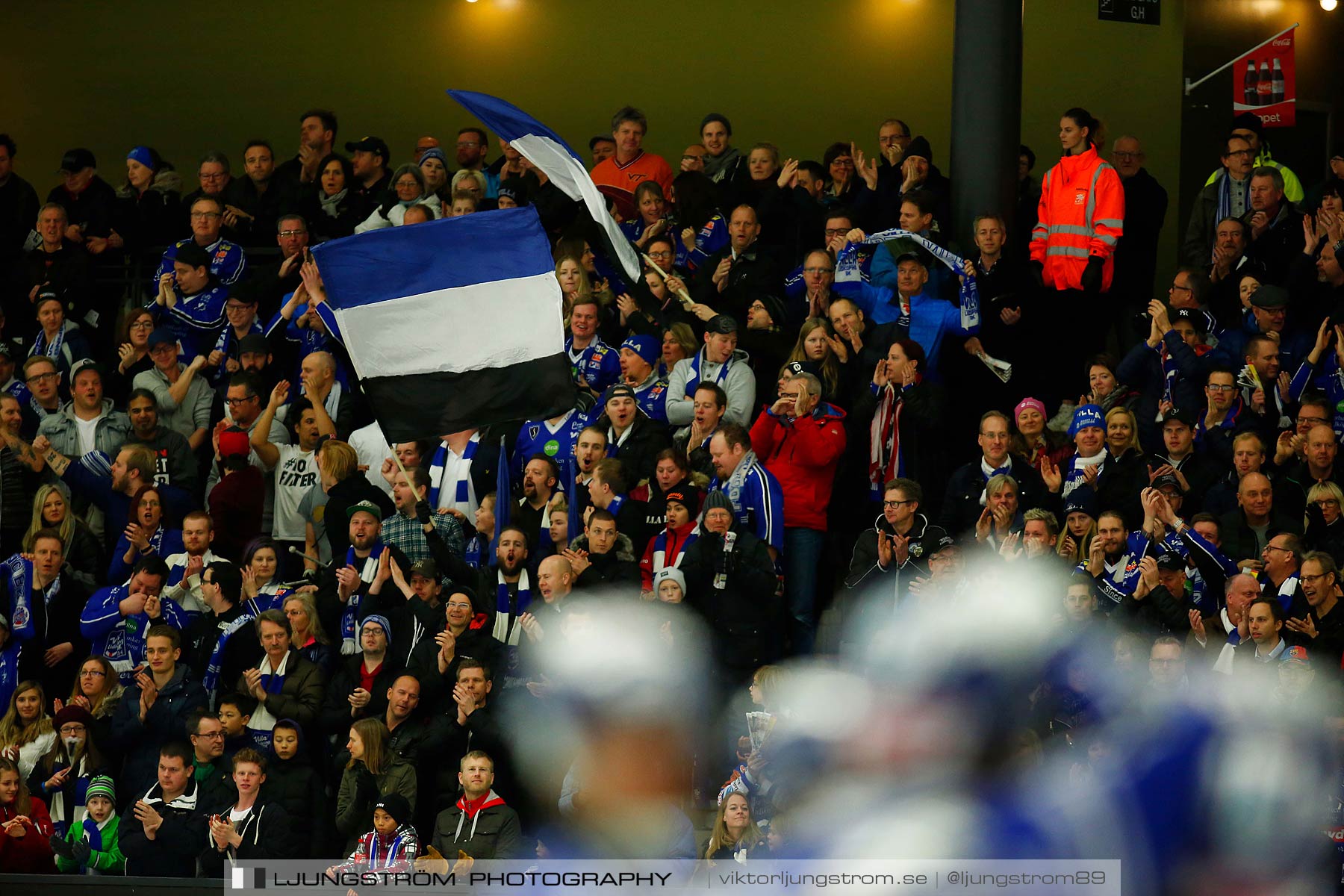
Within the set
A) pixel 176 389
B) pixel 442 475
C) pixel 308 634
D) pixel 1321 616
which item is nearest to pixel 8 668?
pixel 308 634

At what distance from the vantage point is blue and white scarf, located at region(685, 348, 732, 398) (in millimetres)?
13289

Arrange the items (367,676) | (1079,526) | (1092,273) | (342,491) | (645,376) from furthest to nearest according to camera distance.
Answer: (1092,273)
(645,376)
(342,491)
(367,676)
(1079,526)

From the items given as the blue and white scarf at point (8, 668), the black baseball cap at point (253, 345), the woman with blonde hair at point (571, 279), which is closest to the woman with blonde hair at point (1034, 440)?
the woman with blonde hair at point (571, 279)

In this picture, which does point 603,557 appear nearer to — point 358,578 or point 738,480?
point 738,480

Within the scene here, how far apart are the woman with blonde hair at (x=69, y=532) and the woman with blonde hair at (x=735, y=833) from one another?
5156mm

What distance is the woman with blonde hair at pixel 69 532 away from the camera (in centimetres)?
1338

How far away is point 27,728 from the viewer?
12.2 metres

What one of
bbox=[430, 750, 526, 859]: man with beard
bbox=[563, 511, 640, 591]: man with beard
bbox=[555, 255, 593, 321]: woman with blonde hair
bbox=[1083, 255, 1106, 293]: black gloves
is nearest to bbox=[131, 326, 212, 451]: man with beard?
bbox=[555, 255, 593, 321]: woman with blonde hair

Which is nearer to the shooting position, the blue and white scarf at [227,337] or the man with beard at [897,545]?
the man with beard at [897,545]

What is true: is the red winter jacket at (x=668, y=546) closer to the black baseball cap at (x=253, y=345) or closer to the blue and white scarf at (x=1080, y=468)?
the blue and white scarf at (x=1080, y=468)

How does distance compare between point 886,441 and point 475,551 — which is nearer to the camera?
point 475,551

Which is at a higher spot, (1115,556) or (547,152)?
(547,152)

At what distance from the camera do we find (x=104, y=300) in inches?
650

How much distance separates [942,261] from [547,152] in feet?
14.1
